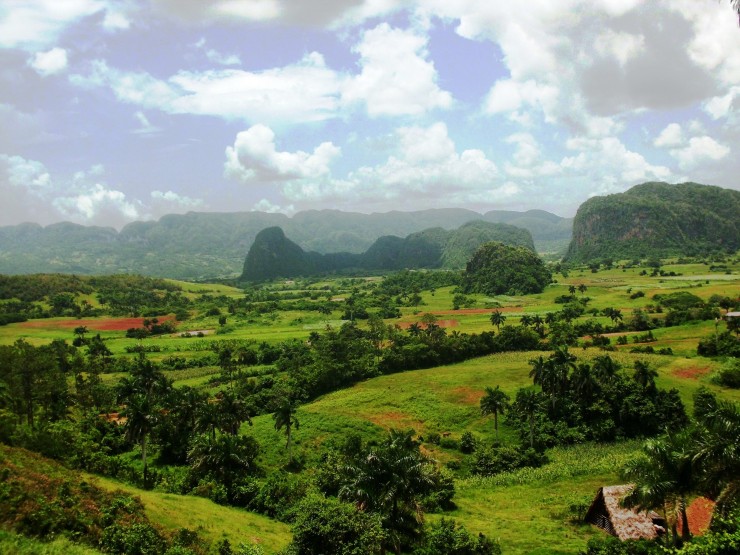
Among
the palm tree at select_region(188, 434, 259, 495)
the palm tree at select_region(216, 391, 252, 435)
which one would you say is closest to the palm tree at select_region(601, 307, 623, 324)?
the palm tree at select_region(216, 391, 252, 435)

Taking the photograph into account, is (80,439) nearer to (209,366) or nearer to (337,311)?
(209,366)

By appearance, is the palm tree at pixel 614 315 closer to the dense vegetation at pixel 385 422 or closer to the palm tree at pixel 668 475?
the dense vegetation at pixel 385 422

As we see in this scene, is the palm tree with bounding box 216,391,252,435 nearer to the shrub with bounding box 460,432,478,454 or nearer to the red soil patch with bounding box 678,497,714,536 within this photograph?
the shrub with bounding box 460,432,478,454

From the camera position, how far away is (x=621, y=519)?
3155 cm

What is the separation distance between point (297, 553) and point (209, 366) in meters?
75.5

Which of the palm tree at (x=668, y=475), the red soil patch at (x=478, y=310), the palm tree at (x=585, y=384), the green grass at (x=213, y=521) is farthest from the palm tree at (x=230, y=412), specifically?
the red soil patch at (x=478, y=310)

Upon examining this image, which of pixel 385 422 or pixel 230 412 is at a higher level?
pixel 230 412

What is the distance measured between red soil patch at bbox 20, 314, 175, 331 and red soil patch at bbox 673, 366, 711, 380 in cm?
12726

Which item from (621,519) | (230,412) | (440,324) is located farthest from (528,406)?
(440,324)

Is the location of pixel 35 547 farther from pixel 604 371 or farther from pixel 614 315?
→ pixel 614 315

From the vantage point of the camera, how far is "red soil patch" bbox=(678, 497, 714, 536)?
30.4 metres

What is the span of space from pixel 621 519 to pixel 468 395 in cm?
3804

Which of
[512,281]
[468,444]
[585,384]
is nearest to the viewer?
[468,444]

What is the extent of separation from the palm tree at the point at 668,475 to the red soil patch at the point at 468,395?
43470 mm
